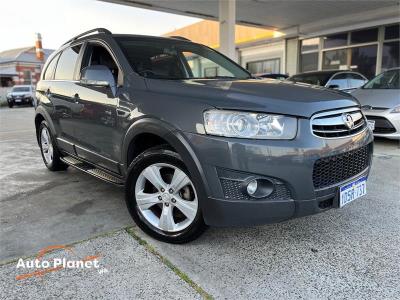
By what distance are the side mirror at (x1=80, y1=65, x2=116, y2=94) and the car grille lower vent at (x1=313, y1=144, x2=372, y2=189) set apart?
6.12ft

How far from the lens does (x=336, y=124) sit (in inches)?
101

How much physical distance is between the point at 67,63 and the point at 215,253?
304 cm

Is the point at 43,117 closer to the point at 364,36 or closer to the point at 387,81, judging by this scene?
the point at 387,81

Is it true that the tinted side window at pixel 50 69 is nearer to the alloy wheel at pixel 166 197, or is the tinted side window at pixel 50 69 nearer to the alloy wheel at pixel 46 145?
the alloy wheel at pixel 46 145

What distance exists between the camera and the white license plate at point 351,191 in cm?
255

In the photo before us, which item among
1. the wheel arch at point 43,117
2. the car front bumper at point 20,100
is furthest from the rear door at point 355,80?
the car front bumper at point 20,100

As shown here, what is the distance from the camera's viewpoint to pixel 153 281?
7.61ft

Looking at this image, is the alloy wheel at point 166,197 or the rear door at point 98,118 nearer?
the alloy wheel at point 166,197

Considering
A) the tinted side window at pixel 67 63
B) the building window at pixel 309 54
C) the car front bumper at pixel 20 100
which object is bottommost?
the car front bumper at pixel 20 100

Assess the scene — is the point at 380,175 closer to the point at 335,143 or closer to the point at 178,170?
the point at 335,143

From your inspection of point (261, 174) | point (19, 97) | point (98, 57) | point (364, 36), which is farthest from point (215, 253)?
point (19, 97)

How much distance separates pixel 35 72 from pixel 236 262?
44.8 meters

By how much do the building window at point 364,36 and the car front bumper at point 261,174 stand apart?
46.4 ft

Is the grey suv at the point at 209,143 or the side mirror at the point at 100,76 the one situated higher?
the side mirror at the point at 100,76
